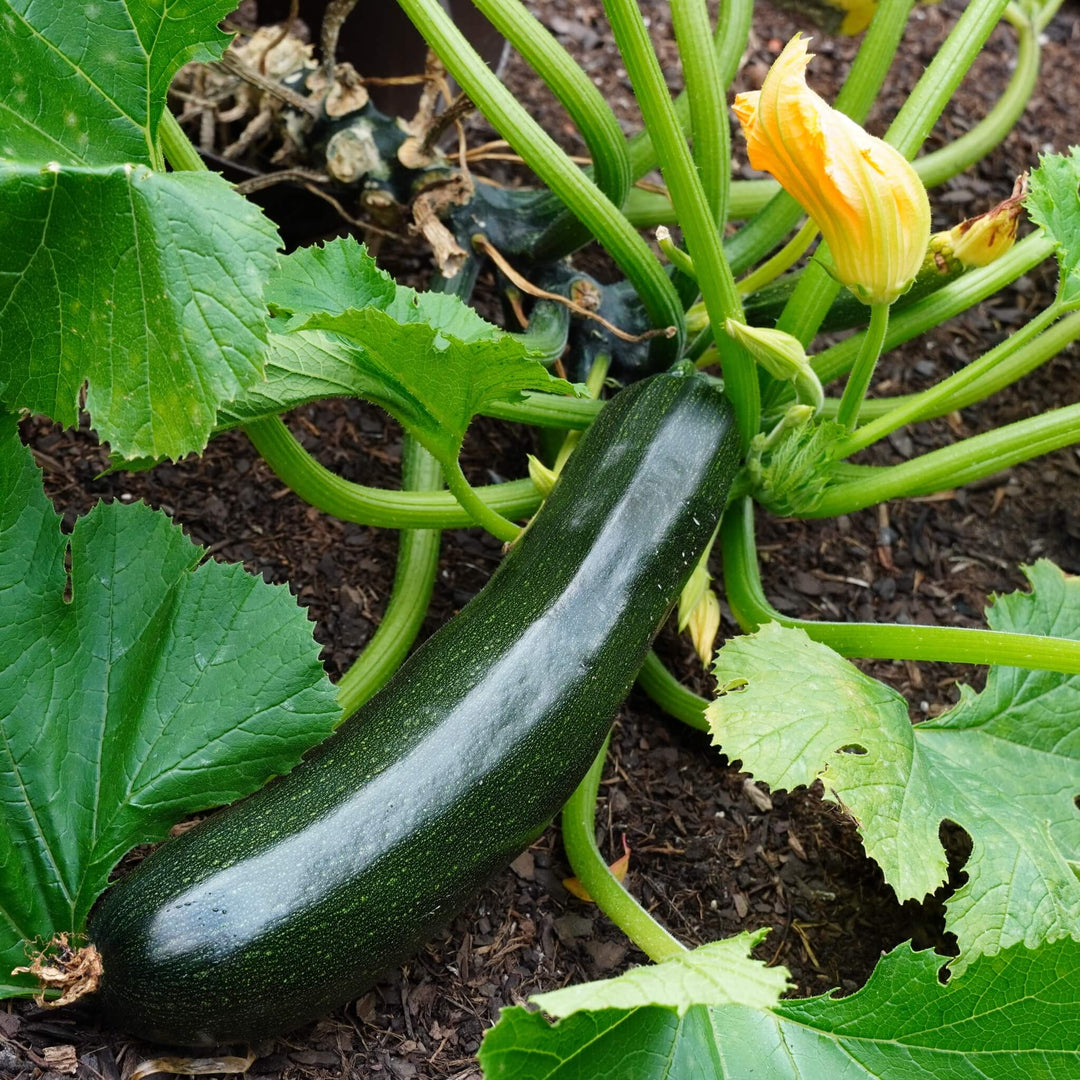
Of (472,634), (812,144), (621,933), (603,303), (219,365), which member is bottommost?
(621,933)

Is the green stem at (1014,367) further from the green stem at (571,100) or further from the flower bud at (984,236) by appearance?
the green stem at (571,100)

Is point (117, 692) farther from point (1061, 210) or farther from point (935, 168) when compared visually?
point (935, 168)

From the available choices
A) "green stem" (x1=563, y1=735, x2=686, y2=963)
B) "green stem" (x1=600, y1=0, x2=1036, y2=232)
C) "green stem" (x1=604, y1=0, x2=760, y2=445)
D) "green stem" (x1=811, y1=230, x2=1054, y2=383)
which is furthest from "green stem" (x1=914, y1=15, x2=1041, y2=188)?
"green stem" (x1=563, y1=735, x2=686, y2=963)

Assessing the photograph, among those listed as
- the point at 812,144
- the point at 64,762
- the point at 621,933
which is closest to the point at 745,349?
the point at 812,144

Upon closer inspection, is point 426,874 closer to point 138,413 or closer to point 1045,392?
point 138,413

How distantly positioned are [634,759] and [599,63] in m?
1.67

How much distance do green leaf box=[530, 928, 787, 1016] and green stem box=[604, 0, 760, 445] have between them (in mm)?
815

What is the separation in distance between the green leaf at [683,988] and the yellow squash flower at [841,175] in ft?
2.49

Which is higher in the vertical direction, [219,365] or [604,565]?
[219,365]

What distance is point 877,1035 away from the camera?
4.23 feet

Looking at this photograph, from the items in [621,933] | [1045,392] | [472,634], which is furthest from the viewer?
[1045,392]

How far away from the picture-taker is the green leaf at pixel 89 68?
4.07 feet

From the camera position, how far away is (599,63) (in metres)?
2.74

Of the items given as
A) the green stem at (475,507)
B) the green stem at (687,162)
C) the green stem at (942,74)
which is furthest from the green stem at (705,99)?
the green stem at (475,507)
